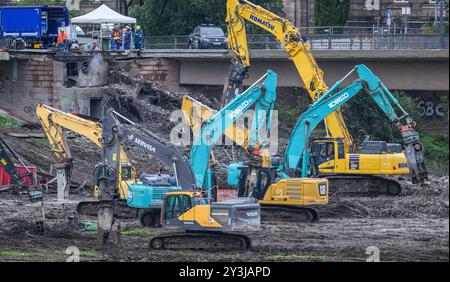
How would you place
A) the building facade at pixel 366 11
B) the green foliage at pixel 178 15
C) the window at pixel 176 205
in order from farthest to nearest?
the building facade at pixel 366 11 → the green foliage at pixel 178 15 → the window at pixel 176 205

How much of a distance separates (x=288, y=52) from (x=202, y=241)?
1642 cm

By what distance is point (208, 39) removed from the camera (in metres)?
66.0

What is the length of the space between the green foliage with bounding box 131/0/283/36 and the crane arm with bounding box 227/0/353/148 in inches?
897

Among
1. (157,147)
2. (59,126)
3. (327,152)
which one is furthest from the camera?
(327,152)

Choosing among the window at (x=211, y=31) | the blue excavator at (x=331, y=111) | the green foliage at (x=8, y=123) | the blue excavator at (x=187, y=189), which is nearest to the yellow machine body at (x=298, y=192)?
the blue excavator at (x=331, y=111)

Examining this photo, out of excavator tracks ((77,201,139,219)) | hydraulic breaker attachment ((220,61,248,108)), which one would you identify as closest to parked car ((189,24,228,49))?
hydraulic breaker attachment ((220,61,248,108))

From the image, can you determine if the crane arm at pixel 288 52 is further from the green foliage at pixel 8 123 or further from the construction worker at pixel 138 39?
the construction worker at pixel 138 39

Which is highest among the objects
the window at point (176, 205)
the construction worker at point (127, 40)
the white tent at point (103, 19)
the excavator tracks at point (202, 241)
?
the white tent at point (103, 19)

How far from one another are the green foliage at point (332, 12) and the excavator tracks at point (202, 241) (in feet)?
126

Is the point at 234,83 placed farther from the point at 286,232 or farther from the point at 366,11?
the point at 366,11

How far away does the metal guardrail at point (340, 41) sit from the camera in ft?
159

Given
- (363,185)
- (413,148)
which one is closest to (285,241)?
(413,148)

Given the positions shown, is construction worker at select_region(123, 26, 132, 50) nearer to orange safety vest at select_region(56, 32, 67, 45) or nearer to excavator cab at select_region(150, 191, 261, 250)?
orange safety vest at select_region(56, 32, 67, 45)
